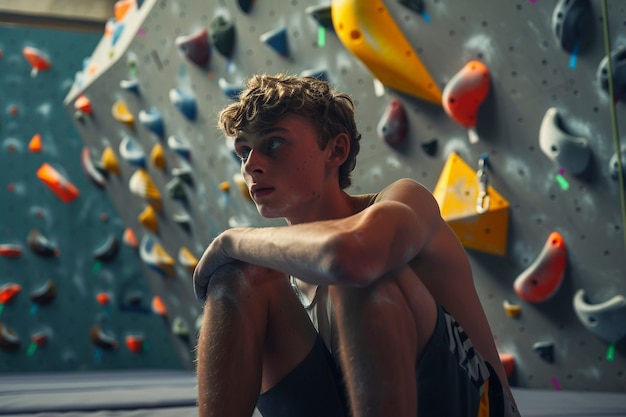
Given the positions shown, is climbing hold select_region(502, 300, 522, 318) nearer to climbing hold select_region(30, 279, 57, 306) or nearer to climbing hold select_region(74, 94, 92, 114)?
climbing hold select_region(74, 94, 92, 114)

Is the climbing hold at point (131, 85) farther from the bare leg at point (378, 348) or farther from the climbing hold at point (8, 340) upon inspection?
the bare leg at point (378, 348)

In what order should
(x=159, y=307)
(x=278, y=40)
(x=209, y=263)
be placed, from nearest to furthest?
(x=209, y=263)
(x=278, y=40)
(x=159, y=307)

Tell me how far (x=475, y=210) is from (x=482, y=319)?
1055 mm

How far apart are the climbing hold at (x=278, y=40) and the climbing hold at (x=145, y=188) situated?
1326 millimetres

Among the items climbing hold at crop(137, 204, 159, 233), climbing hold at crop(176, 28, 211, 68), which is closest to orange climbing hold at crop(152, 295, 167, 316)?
climbing hold at crop(137, 204, 159, 233)

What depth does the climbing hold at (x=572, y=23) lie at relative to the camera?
2.07 metres

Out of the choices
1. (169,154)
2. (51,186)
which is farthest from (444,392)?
(51,186)

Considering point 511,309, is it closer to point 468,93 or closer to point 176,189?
point 468,93

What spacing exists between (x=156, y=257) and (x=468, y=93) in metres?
2.35

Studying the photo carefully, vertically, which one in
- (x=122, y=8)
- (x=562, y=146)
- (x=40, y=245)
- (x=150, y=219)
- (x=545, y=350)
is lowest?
(x=40, y=245)

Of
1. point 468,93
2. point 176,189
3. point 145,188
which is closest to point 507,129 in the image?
point 468,93

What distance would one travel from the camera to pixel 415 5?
96.7 inches

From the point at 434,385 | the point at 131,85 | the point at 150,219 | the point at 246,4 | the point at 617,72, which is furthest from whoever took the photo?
the point at 150,219

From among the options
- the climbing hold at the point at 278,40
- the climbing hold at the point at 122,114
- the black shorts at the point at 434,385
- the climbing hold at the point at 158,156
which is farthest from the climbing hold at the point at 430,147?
the climbing hold at the point at 122,114
